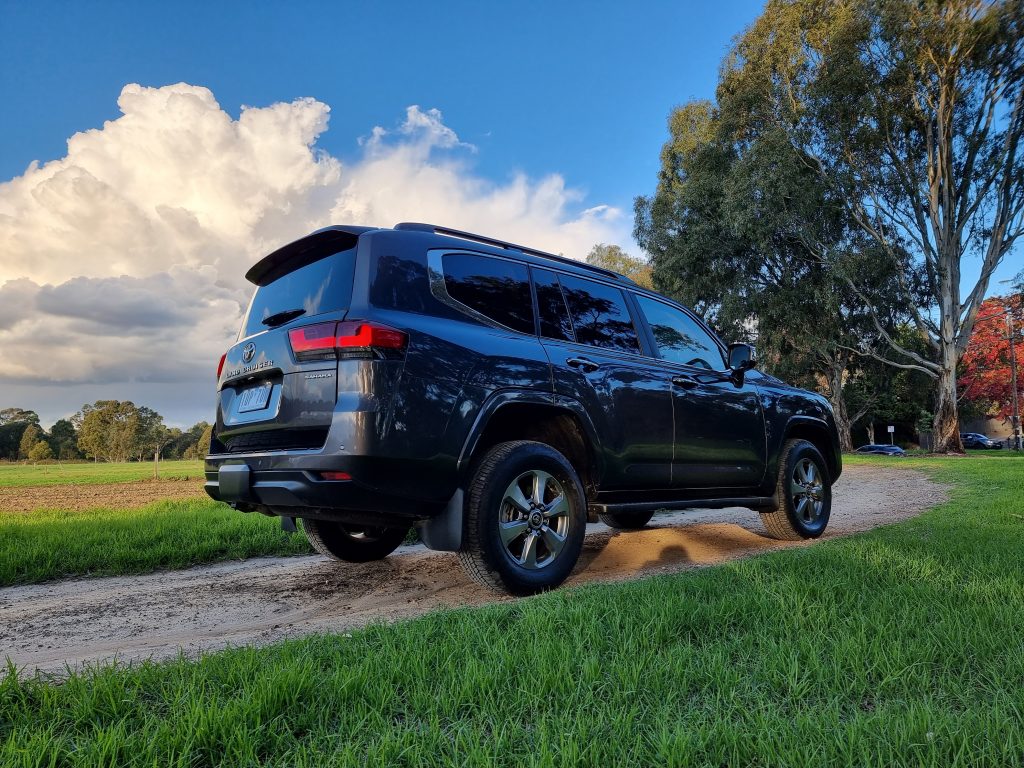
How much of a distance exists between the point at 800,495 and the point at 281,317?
4.86m

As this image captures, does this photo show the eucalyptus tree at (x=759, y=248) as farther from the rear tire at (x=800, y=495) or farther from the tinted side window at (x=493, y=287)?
the tinted side window at (x=493, y=287)

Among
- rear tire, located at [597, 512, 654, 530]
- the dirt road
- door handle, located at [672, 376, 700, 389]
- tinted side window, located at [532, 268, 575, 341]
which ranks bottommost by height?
the dirt road

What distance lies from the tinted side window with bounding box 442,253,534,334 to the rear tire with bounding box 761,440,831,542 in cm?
315

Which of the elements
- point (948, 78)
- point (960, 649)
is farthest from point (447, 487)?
point (948, 78)

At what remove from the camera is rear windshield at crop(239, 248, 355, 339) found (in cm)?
354

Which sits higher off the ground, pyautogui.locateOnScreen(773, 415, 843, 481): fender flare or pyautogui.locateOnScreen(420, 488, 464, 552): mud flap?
pyautogui.locateOnScreen(773, 415, 843, 481): fender flare

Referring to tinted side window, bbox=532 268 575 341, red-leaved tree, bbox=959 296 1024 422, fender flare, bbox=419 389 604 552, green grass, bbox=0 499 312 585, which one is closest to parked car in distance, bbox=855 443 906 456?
red-leaved tree, bbox=959 296 1024 422

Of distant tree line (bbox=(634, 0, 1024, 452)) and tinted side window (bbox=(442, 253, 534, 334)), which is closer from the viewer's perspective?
tinted side window (bbox=(442, 253, 534, 334))

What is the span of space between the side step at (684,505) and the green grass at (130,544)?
3224mm

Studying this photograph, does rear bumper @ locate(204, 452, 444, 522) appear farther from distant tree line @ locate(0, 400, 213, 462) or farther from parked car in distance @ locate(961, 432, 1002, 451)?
distant tree line @ locate(0, 400, 213, 462)

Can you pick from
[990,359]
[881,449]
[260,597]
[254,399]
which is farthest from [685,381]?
[990,359]

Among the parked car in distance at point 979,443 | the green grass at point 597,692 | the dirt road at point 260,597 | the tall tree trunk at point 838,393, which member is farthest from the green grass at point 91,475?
the parked car in distance at point 979,443

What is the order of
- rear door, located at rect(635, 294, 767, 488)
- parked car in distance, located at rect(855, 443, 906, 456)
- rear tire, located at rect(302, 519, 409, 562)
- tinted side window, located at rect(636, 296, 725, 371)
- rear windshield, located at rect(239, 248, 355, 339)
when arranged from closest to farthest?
rear windshield, located at rect(239, 248, 355, 339)
rear tire, located at rect(302, 519, 409, 562)
rear door, located at rect(635, 294, 767, 488)
tinted side window, located at rect(636, 296, 725, 371)
parked car in distance, located at rect(855, 443, 906, 456)

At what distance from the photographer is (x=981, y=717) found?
5.54ft
